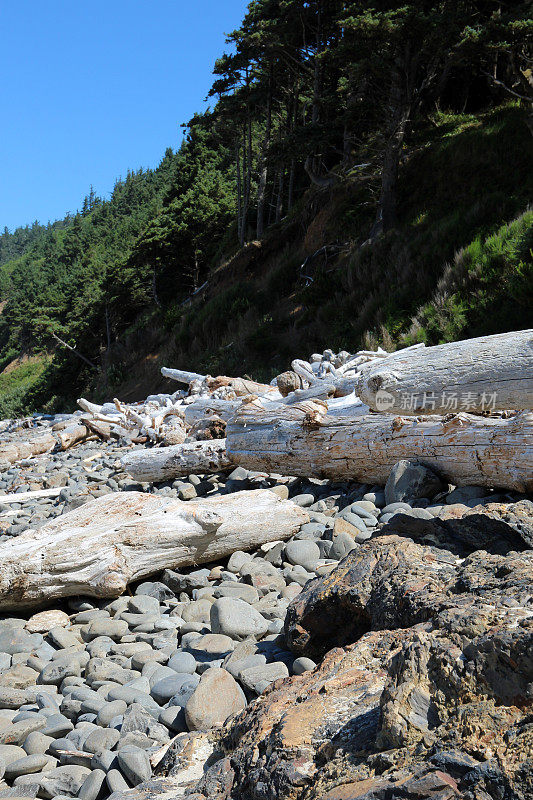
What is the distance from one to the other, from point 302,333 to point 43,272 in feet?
224

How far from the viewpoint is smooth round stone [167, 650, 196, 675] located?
2854 mm

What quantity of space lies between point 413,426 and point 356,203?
51.2 feet

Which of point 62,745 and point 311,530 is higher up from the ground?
point 311,530

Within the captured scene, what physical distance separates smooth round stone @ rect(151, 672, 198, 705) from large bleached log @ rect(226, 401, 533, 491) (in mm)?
2487

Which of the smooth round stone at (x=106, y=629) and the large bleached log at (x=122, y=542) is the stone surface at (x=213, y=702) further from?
the large bleached log at (x=122, y=542)

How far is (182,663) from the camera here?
289 centimetres

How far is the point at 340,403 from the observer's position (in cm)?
608

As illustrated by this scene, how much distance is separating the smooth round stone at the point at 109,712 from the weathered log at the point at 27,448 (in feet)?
28.4

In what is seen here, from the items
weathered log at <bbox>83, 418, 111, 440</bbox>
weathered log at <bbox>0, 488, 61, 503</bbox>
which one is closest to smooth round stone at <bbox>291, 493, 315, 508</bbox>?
weathered log at <bbox>0, 488, 61, 503</bbox>

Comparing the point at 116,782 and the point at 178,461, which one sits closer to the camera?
the point at 116,782

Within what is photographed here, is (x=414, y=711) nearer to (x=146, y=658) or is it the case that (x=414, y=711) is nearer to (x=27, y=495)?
(x=146, y=658)

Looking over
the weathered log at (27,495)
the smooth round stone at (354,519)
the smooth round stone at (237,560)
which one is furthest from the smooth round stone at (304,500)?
the weathered log at (27,495)

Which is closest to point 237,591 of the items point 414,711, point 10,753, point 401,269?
point 10,753

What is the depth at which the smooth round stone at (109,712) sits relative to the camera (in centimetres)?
253
